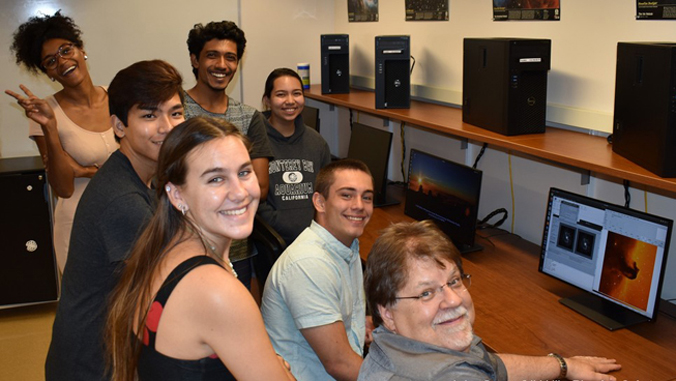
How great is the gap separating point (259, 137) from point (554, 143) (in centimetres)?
128

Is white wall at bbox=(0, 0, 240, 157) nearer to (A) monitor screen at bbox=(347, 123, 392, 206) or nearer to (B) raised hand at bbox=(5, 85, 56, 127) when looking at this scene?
(A) monitor screen at bbox=(347, 123, 392, 206)

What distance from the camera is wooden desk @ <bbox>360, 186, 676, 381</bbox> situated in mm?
1961

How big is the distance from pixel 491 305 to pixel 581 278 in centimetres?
33

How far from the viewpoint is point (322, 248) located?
80.5 inches

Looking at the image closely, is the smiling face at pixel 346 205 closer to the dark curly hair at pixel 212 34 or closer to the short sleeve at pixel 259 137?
the short sleeve at pixel 259 137

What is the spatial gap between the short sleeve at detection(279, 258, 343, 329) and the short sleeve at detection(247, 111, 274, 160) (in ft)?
3.33

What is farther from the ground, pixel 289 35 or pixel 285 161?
pixel 289 35

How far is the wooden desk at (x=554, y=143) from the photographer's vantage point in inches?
78.6

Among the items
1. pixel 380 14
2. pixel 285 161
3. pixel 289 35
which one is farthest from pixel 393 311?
pixel 289 35

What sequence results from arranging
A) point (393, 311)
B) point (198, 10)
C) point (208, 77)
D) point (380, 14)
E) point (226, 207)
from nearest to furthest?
point (226, 207) < point (393, 311) < point (208, 77) < point (380, 14) < point (198, 10)

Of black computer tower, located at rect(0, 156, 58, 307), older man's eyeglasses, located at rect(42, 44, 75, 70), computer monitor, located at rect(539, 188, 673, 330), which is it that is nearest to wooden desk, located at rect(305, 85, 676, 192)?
computer monitor, located at rect(539, 188, 673, 330)

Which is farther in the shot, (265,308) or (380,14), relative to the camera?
(380,14)

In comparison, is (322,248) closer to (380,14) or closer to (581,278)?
(581,278)

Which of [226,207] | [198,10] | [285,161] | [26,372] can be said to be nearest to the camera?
[226,207]
